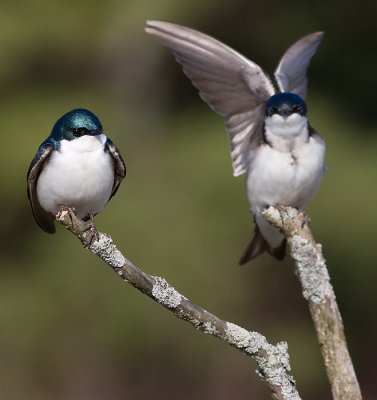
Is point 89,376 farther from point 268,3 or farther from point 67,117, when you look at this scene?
point 67,117

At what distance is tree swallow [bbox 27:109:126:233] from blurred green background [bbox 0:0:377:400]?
9.89 ft

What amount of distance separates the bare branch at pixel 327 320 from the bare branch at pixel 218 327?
62mm

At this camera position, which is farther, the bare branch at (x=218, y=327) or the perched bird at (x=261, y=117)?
the perched bird at (x=261, y=117)

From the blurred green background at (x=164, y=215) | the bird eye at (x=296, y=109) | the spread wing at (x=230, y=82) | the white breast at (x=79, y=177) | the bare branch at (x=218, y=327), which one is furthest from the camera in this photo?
the blurred green background at (x=164, y=215)

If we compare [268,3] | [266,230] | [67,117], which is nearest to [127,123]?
[268,3]

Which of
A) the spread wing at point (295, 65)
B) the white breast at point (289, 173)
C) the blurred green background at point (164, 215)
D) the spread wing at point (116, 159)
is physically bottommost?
the blurred green background at point (164, 215)

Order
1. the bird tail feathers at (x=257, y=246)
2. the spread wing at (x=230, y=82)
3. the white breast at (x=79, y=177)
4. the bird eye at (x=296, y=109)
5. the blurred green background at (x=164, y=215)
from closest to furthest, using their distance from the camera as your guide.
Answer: the white breast at (x=79, y=177), the bird eye at (x=296, y=109), the spread wing at (x=230, y=82), the bird tail feathers at (x=257, y=246), the blurred green background at (x=164, y=215)

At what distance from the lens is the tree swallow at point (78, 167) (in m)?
2.59

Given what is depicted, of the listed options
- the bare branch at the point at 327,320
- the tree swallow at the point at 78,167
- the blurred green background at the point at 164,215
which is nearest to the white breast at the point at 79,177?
the tree swallow at the point at 78,167

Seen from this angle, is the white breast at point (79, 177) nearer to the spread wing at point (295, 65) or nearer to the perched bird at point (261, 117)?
the perched bird at point (261, 117)

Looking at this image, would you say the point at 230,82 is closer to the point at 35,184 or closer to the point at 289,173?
the point at 289,173

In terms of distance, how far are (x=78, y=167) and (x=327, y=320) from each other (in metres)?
0.77

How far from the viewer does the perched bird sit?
3.18m

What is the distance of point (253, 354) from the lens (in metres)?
2.01
